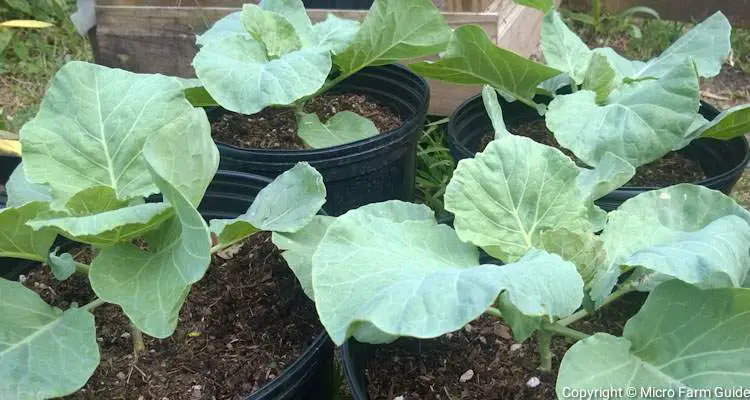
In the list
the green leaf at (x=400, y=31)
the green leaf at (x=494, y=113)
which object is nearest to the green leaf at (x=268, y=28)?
the green leaf at (x=400, y=31)

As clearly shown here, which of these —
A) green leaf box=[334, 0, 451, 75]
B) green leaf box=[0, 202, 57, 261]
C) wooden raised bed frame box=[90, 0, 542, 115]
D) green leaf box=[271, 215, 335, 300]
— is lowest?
wooden raised bed frame box=[90, 0, 542, 115]

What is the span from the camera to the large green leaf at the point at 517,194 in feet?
3.39

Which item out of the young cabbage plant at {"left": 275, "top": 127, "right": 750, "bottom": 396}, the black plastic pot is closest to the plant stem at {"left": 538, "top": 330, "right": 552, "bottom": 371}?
the young cabbage plant at {"left": 275, "top": 127, "right": 750, "bottom": 396}

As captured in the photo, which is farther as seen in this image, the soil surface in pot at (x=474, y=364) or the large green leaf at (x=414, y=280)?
the soil surface in pot at (x=474, y=364)

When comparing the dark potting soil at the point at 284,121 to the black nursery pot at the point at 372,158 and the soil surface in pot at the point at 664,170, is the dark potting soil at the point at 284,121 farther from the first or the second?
the soil surface in pot at the point at 664,170

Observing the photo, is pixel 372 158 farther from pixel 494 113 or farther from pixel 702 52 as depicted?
pixel 702 52

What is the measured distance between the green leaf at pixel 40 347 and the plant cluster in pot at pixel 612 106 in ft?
2.51

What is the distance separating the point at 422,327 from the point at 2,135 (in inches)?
68.4

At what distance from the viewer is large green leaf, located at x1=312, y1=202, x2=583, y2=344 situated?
2.58 ft

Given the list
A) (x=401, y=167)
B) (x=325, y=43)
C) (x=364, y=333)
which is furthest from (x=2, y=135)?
(x=364, y=333)

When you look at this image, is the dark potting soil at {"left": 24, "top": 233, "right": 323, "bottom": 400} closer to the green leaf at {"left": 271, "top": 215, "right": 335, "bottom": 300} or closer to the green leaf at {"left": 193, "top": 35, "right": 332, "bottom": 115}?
the green leaf at {"left": 271, "top": 215, "right": 335, "bottom": 300}

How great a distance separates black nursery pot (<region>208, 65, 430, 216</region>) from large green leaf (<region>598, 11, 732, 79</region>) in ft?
1.69

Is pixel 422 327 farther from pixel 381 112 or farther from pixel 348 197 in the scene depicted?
pixel 381 112

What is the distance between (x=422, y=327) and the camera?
0.78m
